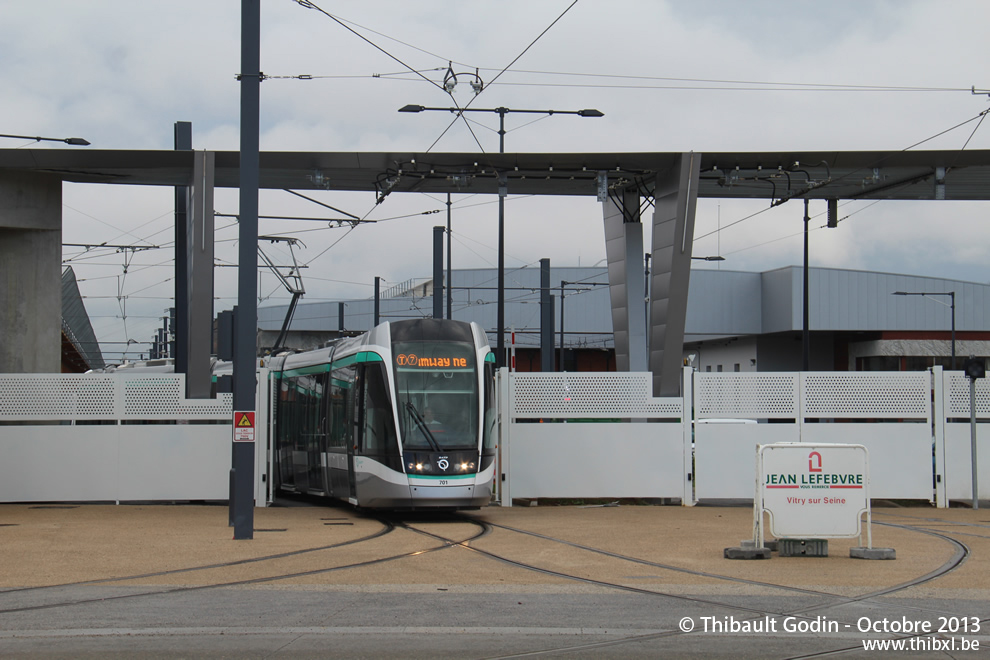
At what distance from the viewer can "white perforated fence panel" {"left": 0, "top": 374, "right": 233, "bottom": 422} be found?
19359mm

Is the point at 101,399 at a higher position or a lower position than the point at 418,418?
higher

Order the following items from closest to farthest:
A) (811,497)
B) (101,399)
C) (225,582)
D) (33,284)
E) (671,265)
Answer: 1. (225,582)
2. (811,497)
3. (101,399)
4. (671,265)
5. (33,284)

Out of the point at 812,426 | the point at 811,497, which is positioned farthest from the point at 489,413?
the point at 812,426

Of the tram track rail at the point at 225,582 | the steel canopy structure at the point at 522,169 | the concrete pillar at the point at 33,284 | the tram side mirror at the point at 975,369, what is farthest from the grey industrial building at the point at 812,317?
the tram track rail at the point at 225,582

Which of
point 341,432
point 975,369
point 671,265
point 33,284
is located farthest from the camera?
point 33,284

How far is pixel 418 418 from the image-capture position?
55.1 ft

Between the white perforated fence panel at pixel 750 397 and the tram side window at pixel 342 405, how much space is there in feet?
20.1

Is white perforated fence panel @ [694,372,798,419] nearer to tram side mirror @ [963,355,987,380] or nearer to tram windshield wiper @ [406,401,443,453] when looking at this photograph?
tram side mirror @ [963,355,987,380]

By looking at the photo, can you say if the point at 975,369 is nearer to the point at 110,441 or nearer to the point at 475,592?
the point at 475,592

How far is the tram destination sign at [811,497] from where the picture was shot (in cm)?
1238

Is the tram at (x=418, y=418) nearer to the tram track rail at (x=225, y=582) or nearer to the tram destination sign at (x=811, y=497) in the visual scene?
the tram track rail at (x=225, y=582)

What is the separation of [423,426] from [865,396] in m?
8.17

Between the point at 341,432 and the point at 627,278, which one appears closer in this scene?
the point at 341,432

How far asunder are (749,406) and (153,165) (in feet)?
39.0
